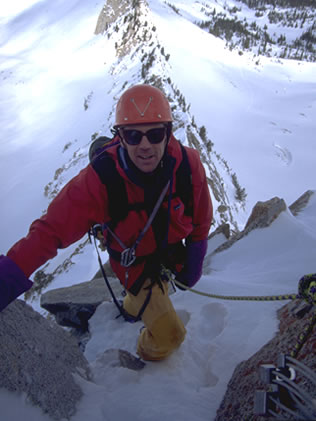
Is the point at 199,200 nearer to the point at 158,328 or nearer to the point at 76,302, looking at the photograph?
the point at 158,328

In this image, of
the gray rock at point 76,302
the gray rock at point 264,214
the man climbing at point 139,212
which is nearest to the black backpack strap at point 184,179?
the man climbing at point 139,212

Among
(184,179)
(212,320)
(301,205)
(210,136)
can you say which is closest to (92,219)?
(184,179)

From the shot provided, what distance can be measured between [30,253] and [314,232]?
3.42m

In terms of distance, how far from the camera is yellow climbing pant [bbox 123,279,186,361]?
7.73 feet

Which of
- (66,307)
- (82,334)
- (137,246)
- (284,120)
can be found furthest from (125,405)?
(284,120)

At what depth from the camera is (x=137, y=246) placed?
2.24 meters

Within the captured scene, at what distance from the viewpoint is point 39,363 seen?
1.73 meters

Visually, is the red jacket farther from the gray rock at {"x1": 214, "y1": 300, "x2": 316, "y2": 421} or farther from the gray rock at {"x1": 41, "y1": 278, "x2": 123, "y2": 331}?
the gray rock at {"x1": 41, "y1": 278, "x2": 123, "y2": 331}

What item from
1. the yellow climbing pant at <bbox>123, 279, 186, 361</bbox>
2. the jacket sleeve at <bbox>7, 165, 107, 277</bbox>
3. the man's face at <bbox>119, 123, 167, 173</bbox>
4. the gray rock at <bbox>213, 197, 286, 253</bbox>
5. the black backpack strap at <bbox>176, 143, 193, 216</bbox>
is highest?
the man's face at <bbox>119, 123, 167, 173</bbox>

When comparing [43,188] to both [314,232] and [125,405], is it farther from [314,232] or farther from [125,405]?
[125,405]

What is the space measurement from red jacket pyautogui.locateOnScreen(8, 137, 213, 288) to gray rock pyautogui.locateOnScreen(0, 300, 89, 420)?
1.38 ft

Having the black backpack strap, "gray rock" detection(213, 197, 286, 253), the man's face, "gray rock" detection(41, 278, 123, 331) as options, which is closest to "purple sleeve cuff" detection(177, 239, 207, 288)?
the black backpack strap

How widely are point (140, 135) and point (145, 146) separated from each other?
0.26 feet

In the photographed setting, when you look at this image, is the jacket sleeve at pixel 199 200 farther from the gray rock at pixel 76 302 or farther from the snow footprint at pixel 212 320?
the gray rock at pixel 76 302
